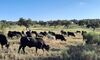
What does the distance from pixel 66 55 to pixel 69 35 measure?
1180 inches

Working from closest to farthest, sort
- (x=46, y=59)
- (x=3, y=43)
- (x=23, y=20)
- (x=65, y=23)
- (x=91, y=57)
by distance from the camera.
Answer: (x=91, y=57) < (x=46, y=59) < (x=3, y=43) < (x=23, y=20) < (x=65, y=23)

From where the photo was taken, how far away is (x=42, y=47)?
23.2 meters

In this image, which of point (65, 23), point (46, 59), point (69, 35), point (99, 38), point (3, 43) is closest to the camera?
point (46, 59)

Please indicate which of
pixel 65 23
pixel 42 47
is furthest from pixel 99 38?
pixel 65 23

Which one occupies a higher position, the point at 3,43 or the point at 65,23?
the point at 3,43

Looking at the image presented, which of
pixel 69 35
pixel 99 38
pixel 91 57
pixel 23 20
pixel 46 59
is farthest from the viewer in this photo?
pixel 23 20

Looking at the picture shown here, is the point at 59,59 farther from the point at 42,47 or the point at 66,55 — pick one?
the point at 42,47

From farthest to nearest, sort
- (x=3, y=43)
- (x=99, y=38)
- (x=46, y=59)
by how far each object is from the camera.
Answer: (x=99, y=38) < (x=3, y=43) < (x=46, y=59)

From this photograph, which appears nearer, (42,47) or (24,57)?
(24,57)

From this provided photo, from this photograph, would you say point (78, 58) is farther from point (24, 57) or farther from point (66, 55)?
point (24, 57)

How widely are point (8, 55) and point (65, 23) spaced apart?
86374 mm

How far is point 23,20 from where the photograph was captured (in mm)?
97625

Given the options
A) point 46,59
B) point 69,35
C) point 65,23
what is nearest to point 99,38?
point 46,59

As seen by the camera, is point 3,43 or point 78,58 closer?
point 78,58
